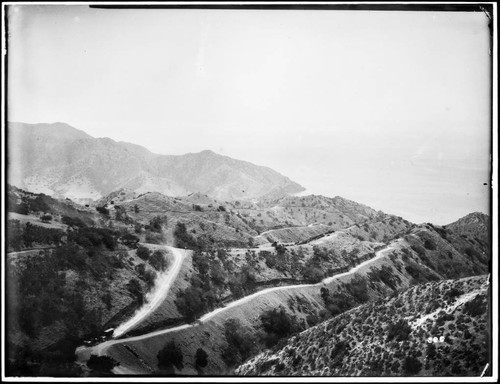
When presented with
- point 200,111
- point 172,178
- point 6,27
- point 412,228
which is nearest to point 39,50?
point 6,27

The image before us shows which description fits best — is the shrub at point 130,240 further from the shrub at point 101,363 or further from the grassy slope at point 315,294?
the shrub at point 101,363

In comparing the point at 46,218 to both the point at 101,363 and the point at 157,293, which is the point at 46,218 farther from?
the point at 101,363

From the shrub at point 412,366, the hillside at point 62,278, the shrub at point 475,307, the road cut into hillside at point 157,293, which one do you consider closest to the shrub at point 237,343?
the road cut into hillside at point 157,293

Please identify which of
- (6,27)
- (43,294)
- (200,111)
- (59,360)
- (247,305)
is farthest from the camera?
(247,305)

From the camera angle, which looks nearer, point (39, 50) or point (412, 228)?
point (39, 50)

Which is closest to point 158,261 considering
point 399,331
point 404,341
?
point 399,331

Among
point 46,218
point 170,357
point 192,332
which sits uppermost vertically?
point 46,218

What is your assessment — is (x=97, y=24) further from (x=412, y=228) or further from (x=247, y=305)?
(x=412, y=228)
